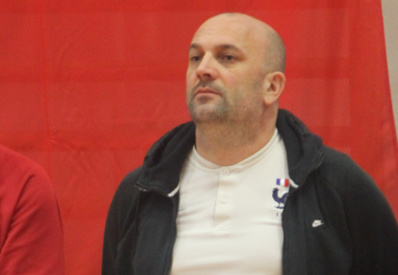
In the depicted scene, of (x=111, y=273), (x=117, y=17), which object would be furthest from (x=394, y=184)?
(x=117, y=17)

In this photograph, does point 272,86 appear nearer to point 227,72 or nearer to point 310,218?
point 227,72

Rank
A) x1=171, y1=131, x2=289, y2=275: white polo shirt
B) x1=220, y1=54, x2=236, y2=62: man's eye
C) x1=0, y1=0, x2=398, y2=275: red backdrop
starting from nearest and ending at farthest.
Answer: x1=171, y1=131, x2=289, y2=275: white polo shirt, x1=220, y1=54, x2=236, y2=62: man's eye, x1=0, y1=0, x2=398, y2=275: red backdrop

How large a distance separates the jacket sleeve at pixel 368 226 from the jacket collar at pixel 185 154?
0.11 meters

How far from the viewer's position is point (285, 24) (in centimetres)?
210

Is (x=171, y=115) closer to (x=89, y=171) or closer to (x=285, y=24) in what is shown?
(x=89, y=171)

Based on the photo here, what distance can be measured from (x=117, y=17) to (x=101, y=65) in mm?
175

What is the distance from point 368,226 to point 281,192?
24 centimetres

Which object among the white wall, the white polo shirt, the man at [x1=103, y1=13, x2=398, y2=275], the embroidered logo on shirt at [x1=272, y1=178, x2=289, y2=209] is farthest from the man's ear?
the white wall

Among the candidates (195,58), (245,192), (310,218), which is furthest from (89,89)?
(310,218)

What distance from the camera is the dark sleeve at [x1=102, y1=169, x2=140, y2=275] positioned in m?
1.76

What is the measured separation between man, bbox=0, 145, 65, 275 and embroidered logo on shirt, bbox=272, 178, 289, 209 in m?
0.59

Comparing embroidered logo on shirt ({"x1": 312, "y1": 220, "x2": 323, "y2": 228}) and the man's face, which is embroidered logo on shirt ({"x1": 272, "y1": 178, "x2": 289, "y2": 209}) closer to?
embroidered logo on shirt ({"x1": 312, "y1": 220, "x2": 323, "y2": 228})

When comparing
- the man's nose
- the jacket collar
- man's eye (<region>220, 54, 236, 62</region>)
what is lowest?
the jacket collar

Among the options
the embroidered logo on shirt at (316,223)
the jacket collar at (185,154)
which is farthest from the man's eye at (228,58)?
the embroidered logo on shirt at (316,223)
